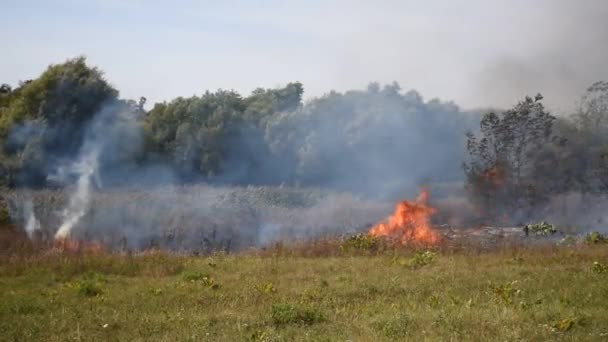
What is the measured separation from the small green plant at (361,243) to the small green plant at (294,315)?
974cm

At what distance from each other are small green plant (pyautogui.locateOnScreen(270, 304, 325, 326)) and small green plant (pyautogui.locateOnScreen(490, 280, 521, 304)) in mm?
3779

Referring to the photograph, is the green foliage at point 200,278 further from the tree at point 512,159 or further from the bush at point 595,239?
the tree at point 512,159

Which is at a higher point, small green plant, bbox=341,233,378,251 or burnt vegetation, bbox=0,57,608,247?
burnt vegetation, bbox=0,57,608,247

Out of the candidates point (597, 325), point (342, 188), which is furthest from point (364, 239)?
point (342, 188)

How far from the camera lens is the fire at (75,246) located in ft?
64.2

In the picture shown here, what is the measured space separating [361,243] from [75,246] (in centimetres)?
981

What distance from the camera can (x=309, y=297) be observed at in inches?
501

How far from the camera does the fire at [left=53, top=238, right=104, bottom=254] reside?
64.2 ft

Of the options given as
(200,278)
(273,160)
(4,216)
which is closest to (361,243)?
(200,278)

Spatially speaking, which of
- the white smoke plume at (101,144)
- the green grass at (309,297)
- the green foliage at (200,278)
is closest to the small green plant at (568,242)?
the green grass at (309,297)

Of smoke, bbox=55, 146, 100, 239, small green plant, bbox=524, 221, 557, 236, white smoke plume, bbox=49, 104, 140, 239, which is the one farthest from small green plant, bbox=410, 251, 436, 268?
white smoke plume, bbox=49, 104, 140, 239

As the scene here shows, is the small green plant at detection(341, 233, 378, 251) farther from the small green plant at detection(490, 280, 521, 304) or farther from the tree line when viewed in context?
the tree line

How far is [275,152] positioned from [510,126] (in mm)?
15613

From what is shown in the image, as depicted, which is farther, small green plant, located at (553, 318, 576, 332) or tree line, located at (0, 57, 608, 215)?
tree line, located at (0, 57, 608, 215)
